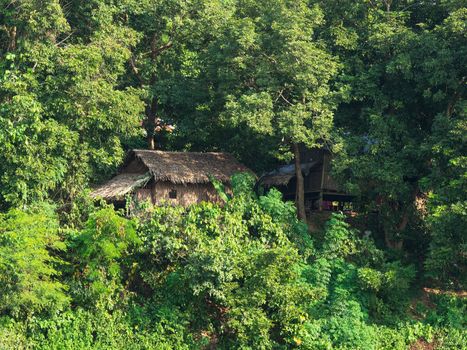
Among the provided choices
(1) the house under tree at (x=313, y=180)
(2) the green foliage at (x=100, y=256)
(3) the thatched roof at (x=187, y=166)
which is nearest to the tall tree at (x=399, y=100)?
(1) the house under tree at (x=313, y=180)

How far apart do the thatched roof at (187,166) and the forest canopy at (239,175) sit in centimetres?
101

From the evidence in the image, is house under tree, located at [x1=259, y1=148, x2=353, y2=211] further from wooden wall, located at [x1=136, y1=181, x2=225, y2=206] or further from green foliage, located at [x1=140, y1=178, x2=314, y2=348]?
green foliage, located at [x1=140, y1=178, x2=314, y2=348]

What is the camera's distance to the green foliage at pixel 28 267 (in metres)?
14.8

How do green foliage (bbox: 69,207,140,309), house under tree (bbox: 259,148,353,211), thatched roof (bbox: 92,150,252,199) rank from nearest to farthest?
1. green foliage (bbox: 69,207,140,309)
2. thatched roof (bbox: 92,150,252,199)
3. house under tree (bbox: 259,148,353,211)

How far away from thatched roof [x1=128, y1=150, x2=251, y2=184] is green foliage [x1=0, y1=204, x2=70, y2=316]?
5290mm

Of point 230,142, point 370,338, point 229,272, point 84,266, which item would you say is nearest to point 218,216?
point 229,272

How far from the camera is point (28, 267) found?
1509cm

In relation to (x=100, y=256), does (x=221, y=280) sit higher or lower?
lower

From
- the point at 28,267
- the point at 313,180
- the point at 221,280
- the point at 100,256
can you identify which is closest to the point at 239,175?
the point at 221,280

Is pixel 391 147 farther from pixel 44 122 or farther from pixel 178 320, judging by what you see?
pixel 44 122

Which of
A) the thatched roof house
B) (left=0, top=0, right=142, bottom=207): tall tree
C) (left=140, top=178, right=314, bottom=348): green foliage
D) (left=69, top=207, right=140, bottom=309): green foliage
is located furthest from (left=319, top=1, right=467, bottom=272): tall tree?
(left=69, top=207, right=140, bottom=309): green foliage

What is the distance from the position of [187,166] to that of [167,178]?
3.35ft

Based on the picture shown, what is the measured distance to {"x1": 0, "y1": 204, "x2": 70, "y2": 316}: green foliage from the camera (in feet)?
48.7

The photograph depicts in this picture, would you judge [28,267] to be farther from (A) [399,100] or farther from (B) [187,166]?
(A) [399,100]
